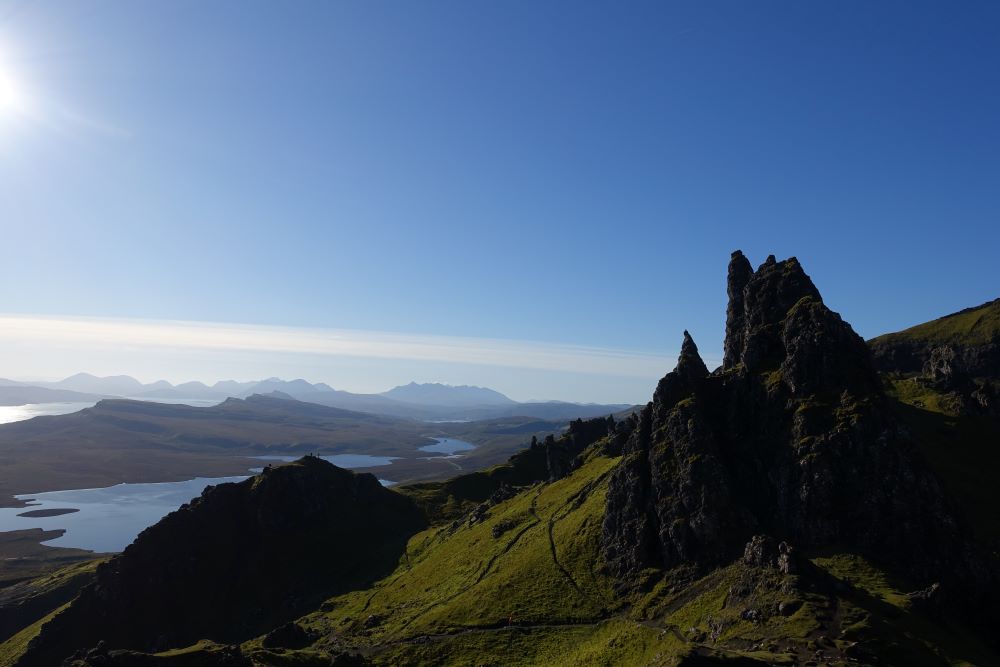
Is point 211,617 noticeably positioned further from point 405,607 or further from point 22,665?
point 405,607

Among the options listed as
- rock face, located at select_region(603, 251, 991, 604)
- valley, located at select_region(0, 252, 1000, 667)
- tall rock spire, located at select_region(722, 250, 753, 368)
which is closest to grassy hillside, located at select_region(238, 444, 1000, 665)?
valley, located at select_region(0, 252, 1000, 667)

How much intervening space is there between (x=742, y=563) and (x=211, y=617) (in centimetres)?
13291

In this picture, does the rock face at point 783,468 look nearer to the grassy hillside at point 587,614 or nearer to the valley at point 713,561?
the valley at point 713,561

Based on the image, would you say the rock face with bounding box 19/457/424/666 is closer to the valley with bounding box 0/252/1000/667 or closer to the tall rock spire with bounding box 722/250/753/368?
the valley with bounding box 0/252/1000/667

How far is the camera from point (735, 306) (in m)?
147

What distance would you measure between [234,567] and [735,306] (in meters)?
153

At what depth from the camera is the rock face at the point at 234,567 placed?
14162cm

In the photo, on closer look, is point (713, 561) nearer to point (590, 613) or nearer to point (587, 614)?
point (590, 613)

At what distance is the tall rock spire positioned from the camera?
13825 centimetres

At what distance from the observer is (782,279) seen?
118 m

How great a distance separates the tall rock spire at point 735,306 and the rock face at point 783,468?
22.8 m

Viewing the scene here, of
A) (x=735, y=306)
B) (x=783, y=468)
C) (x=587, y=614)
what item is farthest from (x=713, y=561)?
(x=735, y=306)

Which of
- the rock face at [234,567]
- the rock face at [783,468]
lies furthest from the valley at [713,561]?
the rock face at [234,567]

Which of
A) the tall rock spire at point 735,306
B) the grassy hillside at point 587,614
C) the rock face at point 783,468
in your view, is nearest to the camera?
the grassy hillside at point 587,614
